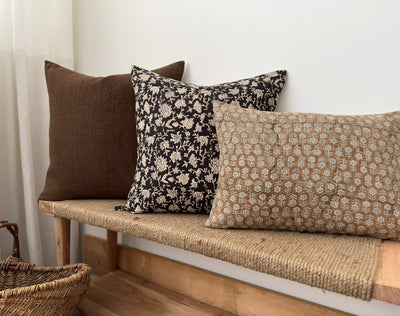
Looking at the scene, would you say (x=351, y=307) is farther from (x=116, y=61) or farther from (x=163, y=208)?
(x=116, y=61)

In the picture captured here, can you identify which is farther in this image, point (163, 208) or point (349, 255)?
point (163, 208)

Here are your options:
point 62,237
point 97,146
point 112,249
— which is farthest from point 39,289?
point 112,249

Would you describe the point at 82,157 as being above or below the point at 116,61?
below

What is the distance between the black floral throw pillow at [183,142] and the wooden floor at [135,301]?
1.19 feet

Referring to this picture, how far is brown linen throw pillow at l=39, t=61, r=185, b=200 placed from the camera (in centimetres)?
121

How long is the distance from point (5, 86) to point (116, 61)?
0.45m

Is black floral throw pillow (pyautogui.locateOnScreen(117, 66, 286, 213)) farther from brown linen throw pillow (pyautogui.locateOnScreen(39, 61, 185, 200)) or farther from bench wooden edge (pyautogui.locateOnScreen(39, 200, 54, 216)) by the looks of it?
bench wooden edge (pyautogui.locateOnScreen(39, 200, 54, 216))

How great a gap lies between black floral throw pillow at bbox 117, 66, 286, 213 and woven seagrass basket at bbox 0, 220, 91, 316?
0.83ft

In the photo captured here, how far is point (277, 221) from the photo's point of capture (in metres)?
0.83

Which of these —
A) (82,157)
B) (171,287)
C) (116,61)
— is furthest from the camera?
(116,61)

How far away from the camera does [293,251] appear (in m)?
0.73

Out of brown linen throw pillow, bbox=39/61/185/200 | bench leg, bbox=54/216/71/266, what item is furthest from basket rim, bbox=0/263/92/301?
brown linen throw pillow, bbox=39/61/185/200

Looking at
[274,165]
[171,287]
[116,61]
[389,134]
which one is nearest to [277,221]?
[274,165]

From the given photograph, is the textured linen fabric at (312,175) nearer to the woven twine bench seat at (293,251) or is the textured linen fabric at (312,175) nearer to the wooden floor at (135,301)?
the woven twine bench seat at (293,251)
